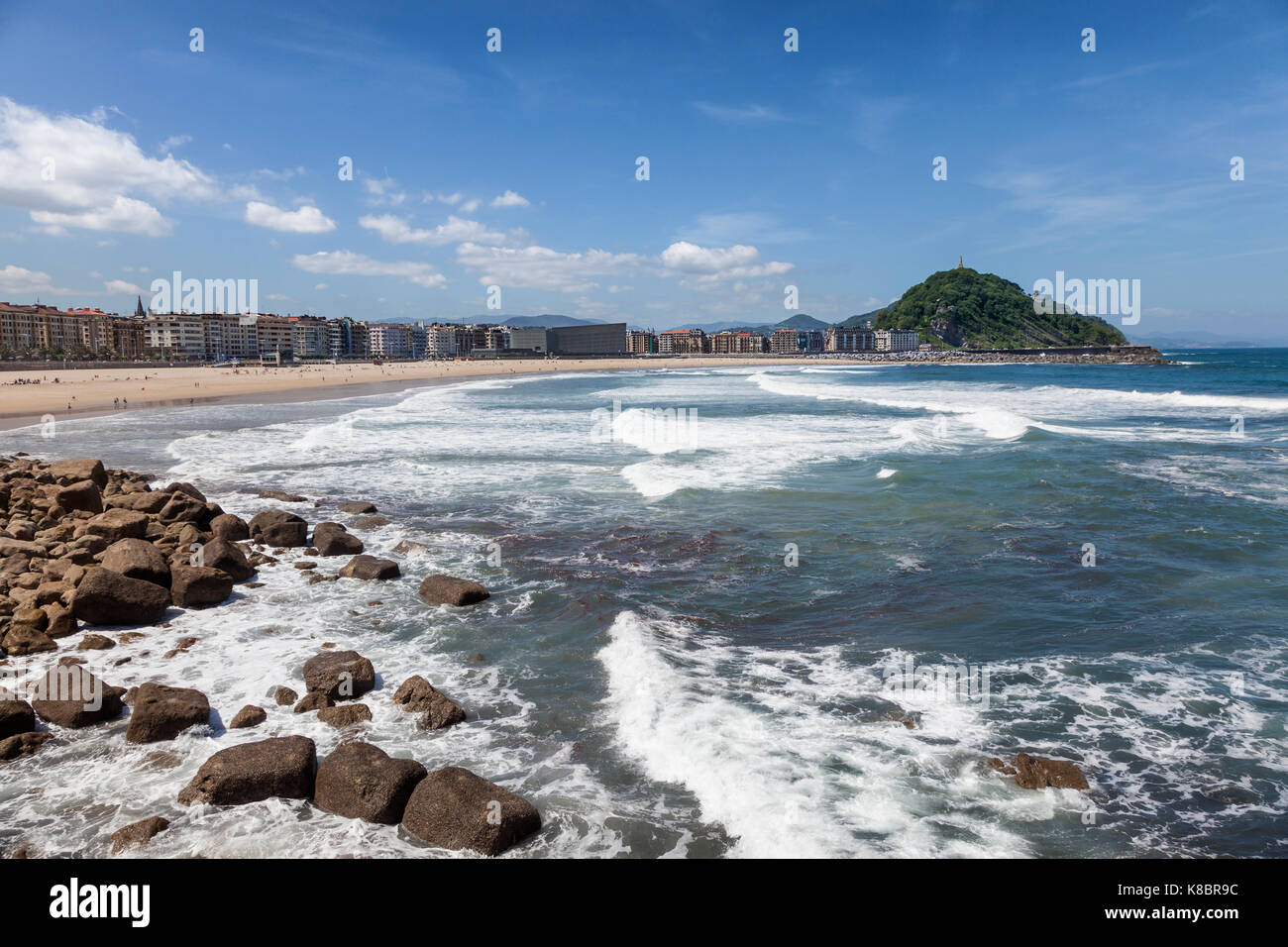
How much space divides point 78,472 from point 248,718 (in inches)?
414

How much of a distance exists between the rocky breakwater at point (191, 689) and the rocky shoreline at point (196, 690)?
0.05 ft

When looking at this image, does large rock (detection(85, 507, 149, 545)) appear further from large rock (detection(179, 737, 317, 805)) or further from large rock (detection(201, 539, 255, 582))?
large rock (detection(179, 737, 317, 805))

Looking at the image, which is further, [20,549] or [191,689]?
[20,549]

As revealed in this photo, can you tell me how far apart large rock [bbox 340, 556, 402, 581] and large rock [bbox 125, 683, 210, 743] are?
4.49 meters

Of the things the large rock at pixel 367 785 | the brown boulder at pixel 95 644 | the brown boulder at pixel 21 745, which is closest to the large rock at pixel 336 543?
the brown boulder at pixel 95 644

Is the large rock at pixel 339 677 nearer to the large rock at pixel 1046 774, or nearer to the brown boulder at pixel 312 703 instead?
the brown boulder at pixel 312 703

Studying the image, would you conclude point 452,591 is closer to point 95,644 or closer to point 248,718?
point 248,718

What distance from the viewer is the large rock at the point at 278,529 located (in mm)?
12852

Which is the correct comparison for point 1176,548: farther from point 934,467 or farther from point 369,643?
point 369,643

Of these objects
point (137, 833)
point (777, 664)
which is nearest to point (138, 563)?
point (137, 833)

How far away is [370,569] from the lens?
11.2m

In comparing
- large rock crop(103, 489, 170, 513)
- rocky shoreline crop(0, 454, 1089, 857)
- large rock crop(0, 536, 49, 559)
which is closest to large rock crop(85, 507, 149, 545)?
rocky shoreline crop(0, 454, 1089, 857)

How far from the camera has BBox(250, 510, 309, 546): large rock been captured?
42.2 ft
